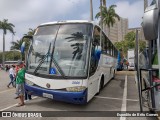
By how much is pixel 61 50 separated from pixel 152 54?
12.0ft

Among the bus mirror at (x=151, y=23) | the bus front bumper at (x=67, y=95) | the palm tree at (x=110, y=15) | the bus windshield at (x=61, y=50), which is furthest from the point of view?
the palm tree at (x=110, y=15)

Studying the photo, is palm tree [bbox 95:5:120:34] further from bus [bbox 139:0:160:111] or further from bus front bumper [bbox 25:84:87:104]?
bus [bbox 139:0:160:111]

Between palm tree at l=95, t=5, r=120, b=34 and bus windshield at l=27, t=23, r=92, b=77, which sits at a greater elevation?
palm tree at l=95, t=5, r=120, b=34

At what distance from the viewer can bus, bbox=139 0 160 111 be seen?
4078 millimetres

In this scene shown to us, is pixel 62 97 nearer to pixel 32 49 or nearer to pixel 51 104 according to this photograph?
pixel 51 104

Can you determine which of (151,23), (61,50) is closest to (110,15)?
(61,50)

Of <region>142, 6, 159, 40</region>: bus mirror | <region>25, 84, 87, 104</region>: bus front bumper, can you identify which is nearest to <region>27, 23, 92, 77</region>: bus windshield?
<region>25, 84, 87, 104</region>: bus front bumper

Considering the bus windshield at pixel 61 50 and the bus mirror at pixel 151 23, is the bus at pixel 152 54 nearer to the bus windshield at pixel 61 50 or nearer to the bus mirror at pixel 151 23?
the bus mirror at pixel 151 23

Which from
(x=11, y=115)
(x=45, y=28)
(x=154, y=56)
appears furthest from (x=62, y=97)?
(x=154, y=56)

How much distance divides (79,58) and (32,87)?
81.4 inches

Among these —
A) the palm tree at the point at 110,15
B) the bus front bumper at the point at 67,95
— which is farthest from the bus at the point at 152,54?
the palm tree at the point at 110,15

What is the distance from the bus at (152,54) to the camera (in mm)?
4078

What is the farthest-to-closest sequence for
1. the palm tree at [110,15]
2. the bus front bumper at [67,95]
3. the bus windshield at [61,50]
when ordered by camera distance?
1. the palm tree at [110,15]
2. the bus windshield at [61,50]
3. the bus front bumper at [67,95]

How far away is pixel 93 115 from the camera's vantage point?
717cm
